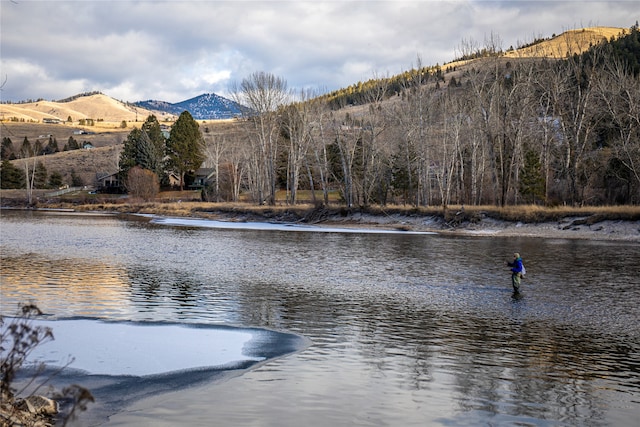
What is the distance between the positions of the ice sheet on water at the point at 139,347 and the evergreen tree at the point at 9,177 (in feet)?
357

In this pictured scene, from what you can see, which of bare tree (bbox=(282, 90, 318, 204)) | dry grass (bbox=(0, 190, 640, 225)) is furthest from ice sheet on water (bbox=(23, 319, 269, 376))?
bare tree (bbox=(282, 90, 318, 204))

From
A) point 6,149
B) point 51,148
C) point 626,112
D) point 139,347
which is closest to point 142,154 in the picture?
point 626,112

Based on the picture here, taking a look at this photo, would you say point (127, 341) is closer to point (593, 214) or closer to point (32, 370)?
point (32, 370)

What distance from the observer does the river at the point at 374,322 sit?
8.63 meters

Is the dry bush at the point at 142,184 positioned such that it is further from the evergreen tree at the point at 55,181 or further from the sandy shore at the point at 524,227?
the sandy shore at the point at 524,227

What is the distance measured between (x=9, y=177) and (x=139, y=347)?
112m

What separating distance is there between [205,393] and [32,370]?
3352mm

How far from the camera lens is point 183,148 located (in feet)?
326

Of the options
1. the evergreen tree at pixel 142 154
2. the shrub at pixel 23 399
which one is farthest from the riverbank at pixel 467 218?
the shrub at pixel 23 399

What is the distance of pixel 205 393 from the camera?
30.4ft

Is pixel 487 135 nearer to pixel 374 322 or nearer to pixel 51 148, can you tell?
pixel 374 322

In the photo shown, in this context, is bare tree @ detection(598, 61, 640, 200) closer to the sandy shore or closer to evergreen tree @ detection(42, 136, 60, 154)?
the sandy shore

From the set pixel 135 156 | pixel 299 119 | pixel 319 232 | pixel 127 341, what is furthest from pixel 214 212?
pixel 127 341

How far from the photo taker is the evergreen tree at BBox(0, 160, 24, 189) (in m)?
108
